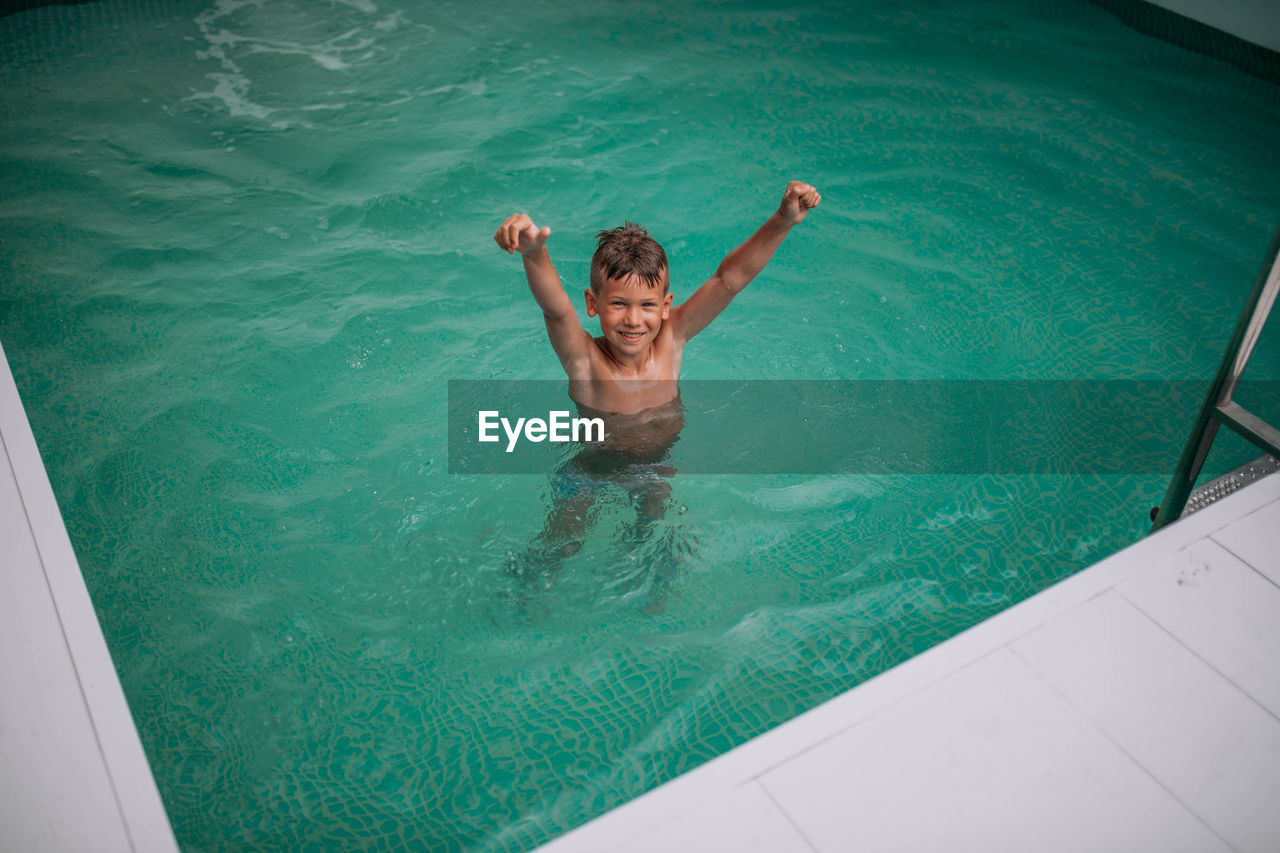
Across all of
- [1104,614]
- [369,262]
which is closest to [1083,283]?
[1104,614]

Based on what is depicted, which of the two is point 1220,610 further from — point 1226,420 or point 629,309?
point 629,309

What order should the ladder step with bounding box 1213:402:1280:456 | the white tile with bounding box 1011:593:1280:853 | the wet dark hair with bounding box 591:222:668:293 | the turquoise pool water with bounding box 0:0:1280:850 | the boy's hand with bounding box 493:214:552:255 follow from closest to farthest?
the white tile with bounding box 1011:593:1280:853
the boy's hand with bounding box 493:214:552:255
the ladder step with bounding box 1213:402:1280:456
the wet dark hair with bounding box 591:222:668:293
the turquoise pool water with bounding box 0:0:1280:850

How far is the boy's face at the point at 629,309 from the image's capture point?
7.73ft

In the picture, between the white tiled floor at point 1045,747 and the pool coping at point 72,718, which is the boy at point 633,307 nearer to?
the white tiled floor at point 1045,747

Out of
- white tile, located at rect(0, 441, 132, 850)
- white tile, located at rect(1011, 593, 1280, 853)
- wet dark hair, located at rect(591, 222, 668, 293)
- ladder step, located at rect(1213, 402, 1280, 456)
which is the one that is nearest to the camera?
white tile, located at rect(0, 441, 132, 850)

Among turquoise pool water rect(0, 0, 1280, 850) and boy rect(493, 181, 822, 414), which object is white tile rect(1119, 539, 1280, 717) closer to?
turquoise pool water rect(0, 0, 1280, 850)

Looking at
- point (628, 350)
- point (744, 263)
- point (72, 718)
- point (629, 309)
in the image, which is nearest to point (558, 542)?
point (628, 350)

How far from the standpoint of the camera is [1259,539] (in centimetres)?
212

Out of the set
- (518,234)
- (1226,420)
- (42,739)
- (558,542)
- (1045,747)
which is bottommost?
(558,542)

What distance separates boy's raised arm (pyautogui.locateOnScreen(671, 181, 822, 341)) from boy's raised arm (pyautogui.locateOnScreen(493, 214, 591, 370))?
0.32 meters

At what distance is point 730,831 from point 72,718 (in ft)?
4.20

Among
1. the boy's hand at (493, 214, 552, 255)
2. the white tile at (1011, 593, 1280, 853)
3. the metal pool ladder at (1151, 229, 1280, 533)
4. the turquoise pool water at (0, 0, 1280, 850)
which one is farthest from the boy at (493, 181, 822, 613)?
the white tile at (1011, 593, 1280, 853)

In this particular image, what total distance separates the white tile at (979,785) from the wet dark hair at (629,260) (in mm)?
1249

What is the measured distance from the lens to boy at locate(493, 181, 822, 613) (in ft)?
7.44
